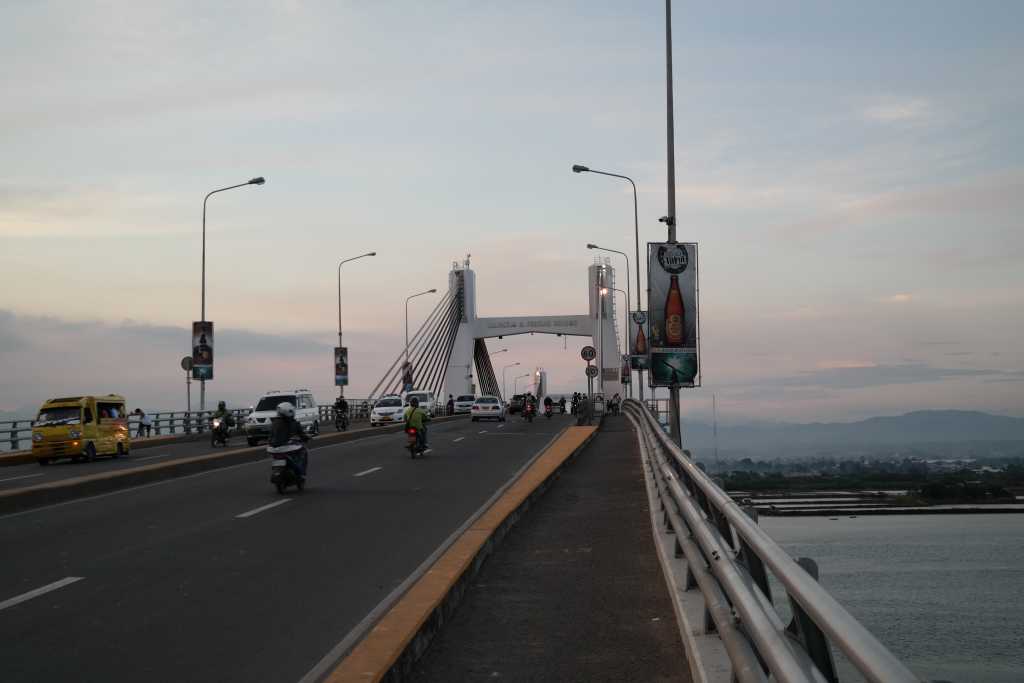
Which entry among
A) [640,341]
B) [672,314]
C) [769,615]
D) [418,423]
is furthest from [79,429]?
[769,615]

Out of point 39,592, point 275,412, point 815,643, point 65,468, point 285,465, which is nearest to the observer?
point 815,643

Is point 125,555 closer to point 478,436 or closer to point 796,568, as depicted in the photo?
point 796,568

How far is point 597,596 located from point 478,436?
3033cm

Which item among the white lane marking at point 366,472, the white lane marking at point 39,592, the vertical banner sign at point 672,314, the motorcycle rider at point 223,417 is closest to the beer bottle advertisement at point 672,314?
the vertical banner sign at point 672,314

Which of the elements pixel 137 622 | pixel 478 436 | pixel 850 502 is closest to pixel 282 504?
pixel 137 622

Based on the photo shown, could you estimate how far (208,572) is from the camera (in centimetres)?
1036

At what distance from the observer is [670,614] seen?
26.7 feet

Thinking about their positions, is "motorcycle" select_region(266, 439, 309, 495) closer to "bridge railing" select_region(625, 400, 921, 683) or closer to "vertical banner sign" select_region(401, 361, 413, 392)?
"bridge railing" select_region(625, 400, 921, 683)

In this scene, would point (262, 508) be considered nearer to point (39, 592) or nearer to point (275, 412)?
A: point (39, 592)

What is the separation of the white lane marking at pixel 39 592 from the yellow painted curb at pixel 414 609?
3.41 meters

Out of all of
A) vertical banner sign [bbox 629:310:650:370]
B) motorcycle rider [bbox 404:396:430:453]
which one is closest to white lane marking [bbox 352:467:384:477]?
motorcycle rider [bbox 404:396:430:453]

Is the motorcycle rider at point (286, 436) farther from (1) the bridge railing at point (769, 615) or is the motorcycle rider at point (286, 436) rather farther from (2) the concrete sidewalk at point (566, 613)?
(1) the bridge railing at point (769, 615)

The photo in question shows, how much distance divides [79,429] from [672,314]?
19160mm

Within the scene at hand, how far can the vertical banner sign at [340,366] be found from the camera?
7238 centimetres
